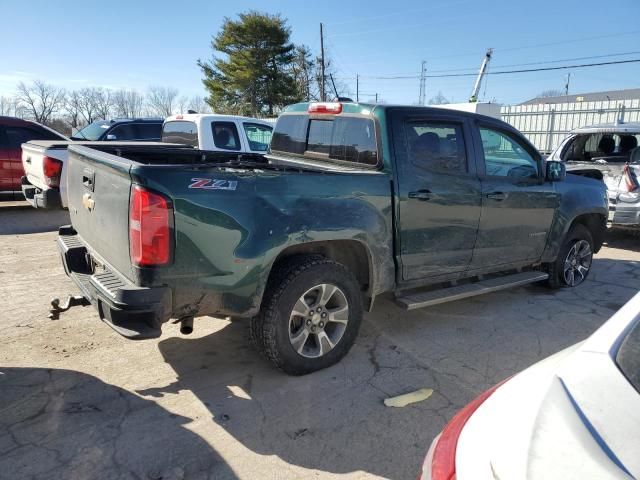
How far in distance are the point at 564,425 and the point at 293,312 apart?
7.37ft

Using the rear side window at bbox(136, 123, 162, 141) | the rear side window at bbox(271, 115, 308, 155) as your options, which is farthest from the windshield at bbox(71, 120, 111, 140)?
the rear side window at bbox(271, 115, 308, 155)

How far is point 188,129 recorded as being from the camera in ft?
30.3

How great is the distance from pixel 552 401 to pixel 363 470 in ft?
4.77

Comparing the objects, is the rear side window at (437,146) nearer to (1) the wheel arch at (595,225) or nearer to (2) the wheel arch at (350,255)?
(2) the wheel arch at (350,255)

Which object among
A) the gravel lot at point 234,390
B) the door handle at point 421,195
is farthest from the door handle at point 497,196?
the gravel lot at point 234,390

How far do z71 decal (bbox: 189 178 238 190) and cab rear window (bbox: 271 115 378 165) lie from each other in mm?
1391

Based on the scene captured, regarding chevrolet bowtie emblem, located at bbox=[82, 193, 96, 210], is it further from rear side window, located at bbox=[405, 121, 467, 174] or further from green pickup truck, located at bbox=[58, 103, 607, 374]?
rear side window, located at bbox=[405, 121, 467, 174]

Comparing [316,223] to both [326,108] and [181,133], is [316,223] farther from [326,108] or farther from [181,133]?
[181,133]

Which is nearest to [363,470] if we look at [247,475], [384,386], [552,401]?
[247,475]

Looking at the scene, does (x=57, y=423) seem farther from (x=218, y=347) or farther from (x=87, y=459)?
(x=218, y=347)

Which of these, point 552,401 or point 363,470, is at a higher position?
point 552,401

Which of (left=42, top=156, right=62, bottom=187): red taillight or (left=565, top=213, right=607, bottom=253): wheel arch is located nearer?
(left=565, top=213, right=607, bottom=253): wheel arch

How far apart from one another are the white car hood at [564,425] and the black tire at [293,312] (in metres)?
1.82

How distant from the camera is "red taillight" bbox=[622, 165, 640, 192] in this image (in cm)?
767
